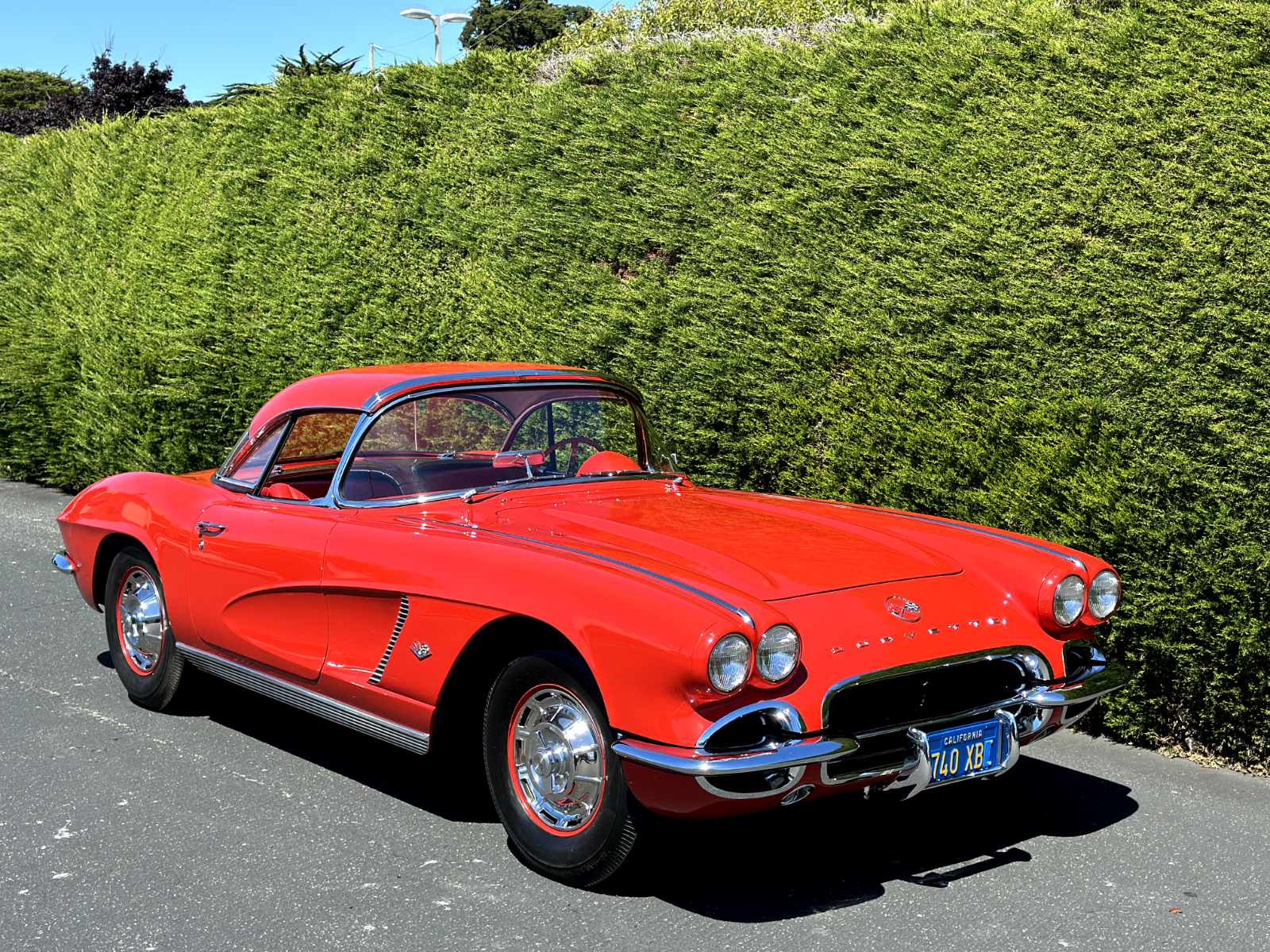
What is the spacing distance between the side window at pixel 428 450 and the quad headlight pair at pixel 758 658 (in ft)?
5.34

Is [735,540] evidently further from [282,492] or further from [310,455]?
[310,455]

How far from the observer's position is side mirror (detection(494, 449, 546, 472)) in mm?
4809

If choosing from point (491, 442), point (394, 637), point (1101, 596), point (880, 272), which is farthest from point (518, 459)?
point (880, 272)

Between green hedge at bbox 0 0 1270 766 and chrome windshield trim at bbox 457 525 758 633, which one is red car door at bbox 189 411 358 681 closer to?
chrome windshield trim at bbox 457 525 758 633

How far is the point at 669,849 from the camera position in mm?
4004

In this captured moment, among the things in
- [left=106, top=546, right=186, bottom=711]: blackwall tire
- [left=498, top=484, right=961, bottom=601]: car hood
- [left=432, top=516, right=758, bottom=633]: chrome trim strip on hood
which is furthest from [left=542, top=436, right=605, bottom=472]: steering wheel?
[left=106, top=546, right=186, bottom=711]: blackwall tire

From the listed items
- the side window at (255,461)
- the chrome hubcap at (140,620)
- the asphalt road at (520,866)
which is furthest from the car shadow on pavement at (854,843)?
the chrome hubcap at (140,620)

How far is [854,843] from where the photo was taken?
162 inches

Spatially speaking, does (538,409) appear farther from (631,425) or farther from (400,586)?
(400,586)

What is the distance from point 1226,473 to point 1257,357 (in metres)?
0.49

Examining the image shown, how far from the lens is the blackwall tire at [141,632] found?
542 centimetres

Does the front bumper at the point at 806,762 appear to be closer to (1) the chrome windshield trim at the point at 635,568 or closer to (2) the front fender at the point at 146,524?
(1) the chrome windshield trim at the point at 635,568

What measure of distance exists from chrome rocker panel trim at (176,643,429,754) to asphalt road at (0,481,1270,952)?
30cm

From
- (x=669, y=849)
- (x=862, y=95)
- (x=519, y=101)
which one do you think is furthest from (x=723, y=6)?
(x=669, y=849)
